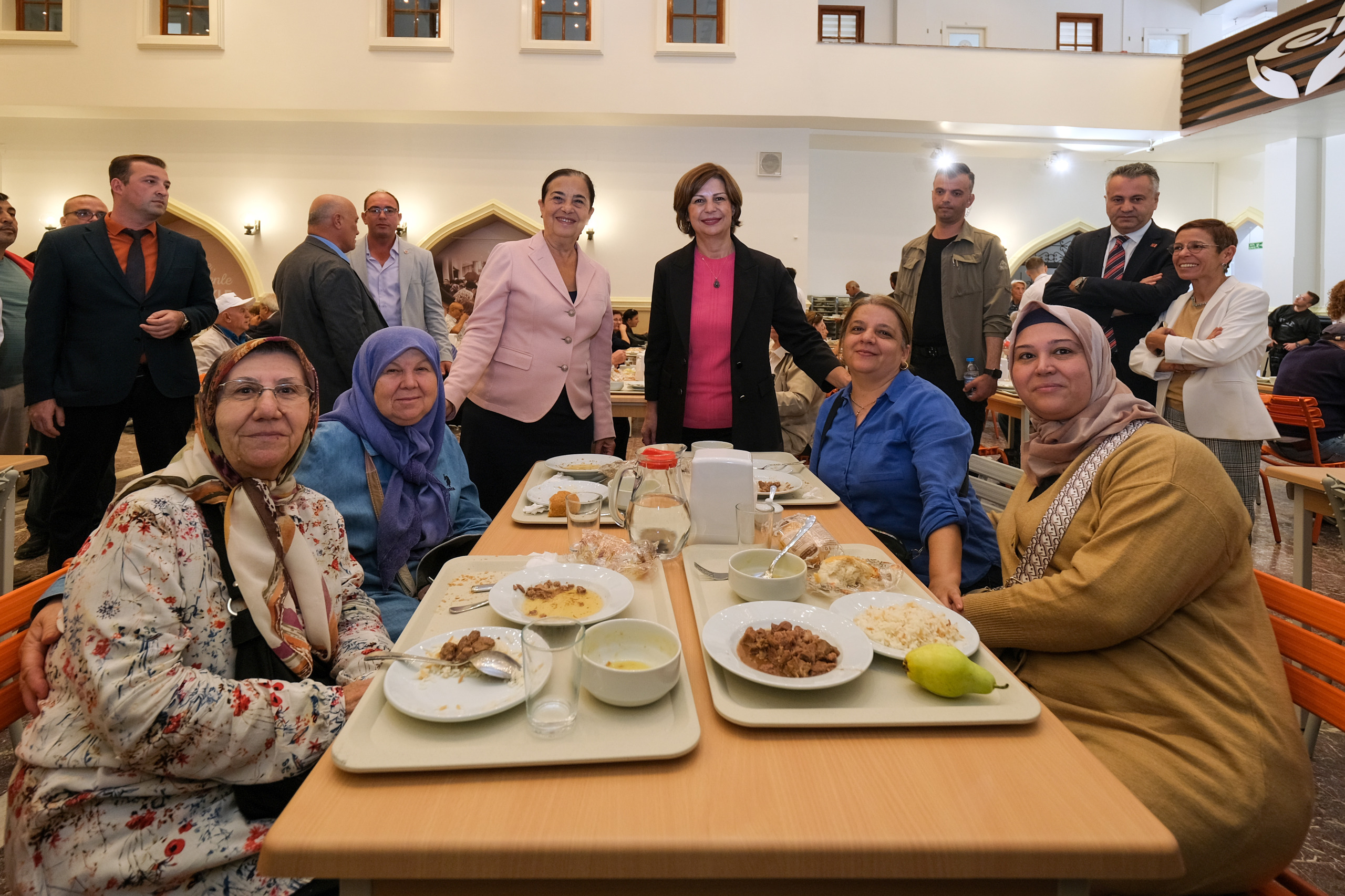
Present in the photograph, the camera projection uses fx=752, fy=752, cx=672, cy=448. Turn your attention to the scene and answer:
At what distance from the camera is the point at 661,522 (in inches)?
65.3

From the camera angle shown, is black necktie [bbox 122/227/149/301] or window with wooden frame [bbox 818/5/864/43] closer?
black necktie [bbox 122/227/149/301]

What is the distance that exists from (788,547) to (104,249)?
3.47 m

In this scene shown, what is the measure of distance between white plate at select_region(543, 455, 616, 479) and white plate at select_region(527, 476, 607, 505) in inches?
4.5

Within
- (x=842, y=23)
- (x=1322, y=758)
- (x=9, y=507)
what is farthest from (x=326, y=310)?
(x=842, y=23)

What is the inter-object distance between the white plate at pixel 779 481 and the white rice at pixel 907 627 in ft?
2.55

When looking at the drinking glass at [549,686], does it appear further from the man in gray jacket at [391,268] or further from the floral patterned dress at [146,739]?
the man in gray jacket at [391,268]

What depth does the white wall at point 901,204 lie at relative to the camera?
1176 centimetres

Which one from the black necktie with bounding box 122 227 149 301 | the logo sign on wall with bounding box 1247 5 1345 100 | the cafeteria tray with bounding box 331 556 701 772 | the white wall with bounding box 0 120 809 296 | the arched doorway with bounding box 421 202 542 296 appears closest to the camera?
the cafeteria tray with bounding box 331 556 701 772

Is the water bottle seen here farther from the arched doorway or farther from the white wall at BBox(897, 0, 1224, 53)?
the white wall at BBox(897, 0, 1224, 53)

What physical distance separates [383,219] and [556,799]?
4152 millimetres

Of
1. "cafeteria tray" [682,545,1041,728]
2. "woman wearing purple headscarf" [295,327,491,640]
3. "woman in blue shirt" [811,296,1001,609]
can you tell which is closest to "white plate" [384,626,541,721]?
"cafeteria tray" [682,545,1041,728]

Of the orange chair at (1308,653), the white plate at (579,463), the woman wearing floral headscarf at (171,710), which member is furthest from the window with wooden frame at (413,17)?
the orange chair at (1308,653)

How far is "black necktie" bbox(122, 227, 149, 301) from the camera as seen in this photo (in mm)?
3418

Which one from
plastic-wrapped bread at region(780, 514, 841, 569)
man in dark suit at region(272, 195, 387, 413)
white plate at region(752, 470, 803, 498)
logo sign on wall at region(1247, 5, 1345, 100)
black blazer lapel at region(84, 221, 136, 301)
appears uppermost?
logo sign on wall at region(1247, 5, 1345, 100)
